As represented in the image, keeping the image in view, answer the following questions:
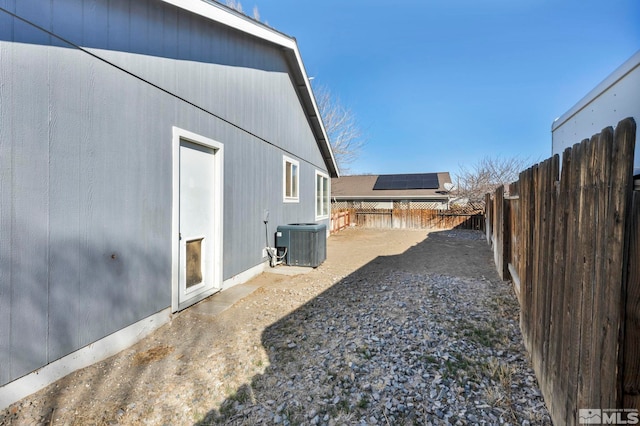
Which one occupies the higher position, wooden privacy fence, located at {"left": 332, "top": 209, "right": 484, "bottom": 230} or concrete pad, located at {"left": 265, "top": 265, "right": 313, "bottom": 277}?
wooden privacy fence, located at {"left": 332, "top": 209, "right": 484, "bottom": 230}

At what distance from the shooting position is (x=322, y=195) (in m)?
11.6

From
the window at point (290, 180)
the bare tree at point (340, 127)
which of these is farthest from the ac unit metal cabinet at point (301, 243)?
the bare tree at point (340, 127)

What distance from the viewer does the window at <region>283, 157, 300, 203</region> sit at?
25.2ft

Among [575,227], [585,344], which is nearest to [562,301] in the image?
[585,344]

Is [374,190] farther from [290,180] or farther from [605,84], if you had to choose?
[605,84]

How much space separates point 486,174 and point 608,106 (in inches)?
914

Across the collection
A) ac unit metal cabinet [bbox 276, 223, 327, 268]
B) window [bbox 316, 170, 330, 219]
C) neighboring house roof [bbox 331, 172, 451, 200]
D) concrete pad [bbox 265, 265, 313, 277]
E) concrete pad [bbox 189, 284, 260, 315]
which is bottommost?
concrete pad [bbox 189, 284, 260, 315]

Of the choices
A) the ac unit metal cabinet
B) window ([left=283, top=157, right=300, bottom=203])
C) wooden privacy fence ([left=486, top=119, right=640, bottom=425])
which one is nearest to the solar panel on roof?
window ([left=283, top=157, right=300, bottom=203])

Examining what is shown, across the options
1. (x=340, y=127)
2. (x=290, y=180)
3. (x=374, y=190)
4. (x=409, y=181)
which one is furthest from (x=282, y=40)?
(x=409, y=181)

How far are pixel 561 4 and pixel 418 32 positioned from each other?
4.43 metres

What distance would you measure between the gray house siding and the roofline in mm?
4561

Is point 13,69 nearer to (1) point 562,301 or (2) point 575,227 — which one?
(2) point 575,227

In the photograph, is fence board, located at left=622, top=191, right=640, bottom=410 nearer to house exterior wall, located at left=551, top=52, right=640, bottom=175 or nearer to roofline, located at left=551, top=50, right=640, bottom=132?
house exterior wall, located at left=551, top=52, right=640, bottom=175

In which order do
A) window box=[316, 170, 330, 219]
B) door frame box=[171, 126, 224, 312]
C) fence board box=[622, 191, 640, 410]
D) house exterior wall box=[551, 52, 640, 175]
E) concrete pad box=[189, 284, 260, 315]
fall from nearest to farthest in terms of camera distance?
fence board box=[622, 191, 640, 410], house exterior wall box=[551, 52, 640, 175], door frame box=[171, 126, 224, 312], concrete pad box=[189, 284, 260, 315], window box=[316, 170, 330, 219]
